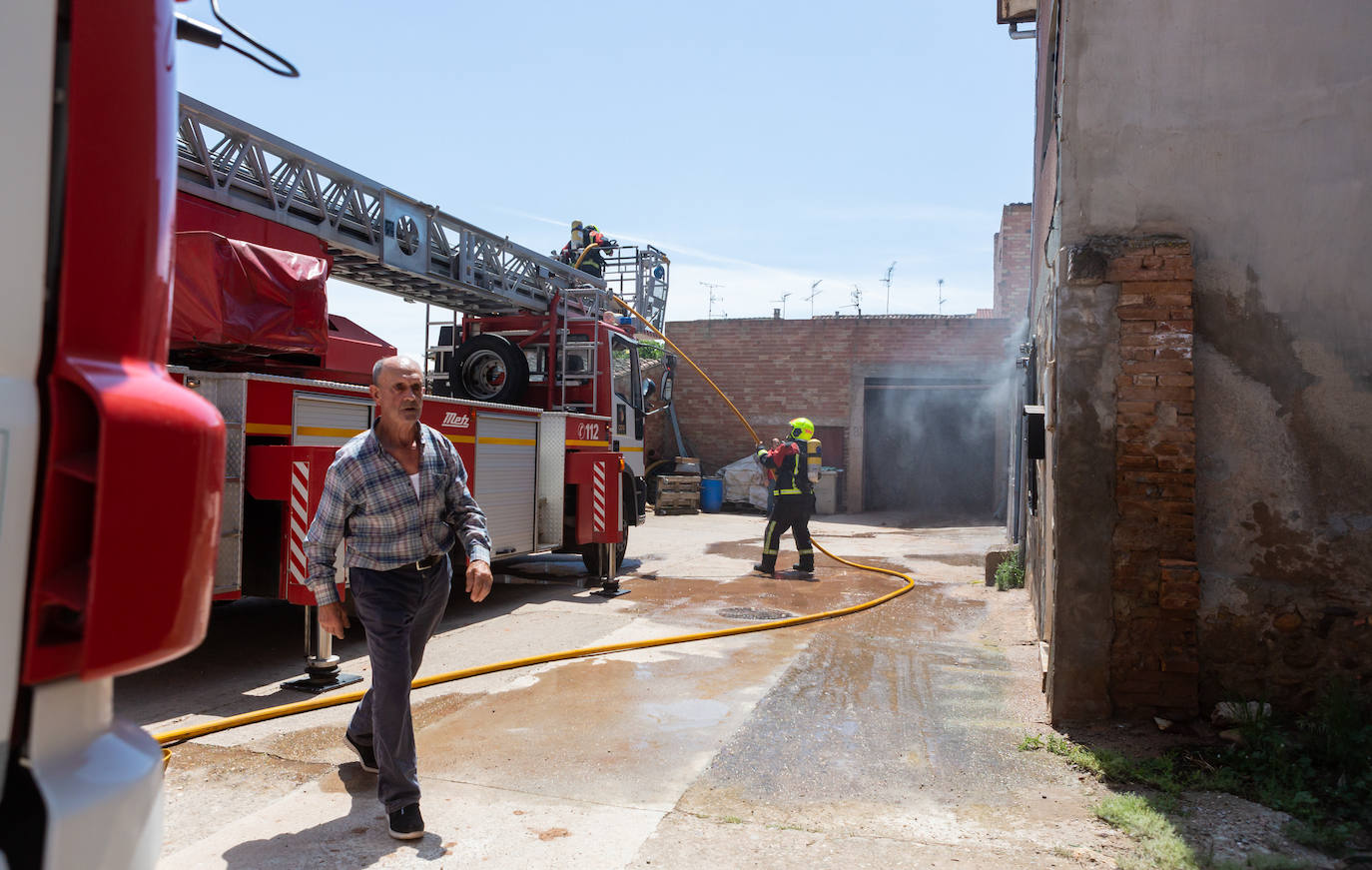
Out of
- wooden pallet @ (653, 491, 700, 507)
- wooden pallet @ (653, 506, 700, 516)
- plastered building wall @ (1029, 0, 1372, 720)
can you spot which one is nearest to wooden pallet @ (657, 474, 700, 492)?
wooden pallet @ (653, 491, 700, 507)

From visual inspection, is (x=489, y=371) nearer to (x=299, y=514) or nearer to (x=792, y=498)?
(x=792, y=498)

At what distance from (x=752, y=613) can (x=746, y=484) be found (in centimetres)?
1199

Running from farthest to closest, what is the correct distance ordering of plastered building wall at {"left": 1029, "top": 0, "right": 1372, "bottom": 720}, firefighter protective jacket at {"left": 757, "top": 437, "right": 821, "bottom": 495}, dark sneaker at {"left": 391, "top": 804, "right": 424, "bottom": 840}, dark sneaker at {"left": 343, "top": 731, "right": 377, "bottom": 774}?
1. firefighter protective jacket at {"left": 757, "top": 437, "right": 821, "bottom": 495}
2. plastered building wall at {"left": 1029, "top": 0, "right": 1372, "bottom": 720}
3. dark sneaker at {"left": 343, "top": 731, "right": 377, "bottom": 774}
4. dark sneaker at {"left": 391, "top": 804, "right": 424, "bottom": 840}

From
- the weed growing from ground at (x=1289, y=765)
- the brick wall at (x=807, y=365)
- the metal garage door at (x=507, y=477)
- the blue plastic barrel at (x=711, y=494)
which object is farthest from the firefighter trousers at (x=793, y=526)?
the brick wall at (x=807, y=365)

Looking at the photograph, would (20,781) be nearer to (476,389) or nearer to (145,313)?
(145,313)

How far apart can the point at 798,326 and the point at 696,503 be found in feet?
16.7

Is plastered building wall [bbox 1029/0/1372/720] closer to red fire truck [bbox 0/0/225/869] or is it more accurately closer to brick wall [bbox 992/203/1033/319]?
red fire truck [bbox 0/0/225/869]

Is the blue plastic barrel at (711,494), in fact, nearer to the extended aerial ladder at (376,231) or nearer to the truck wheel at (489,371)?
the extended aerial ladder at (376,231)

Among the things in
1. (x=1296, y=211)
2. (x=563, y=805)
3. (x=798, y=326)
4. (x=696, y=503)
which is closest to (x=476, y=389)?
(x=563, y=805)

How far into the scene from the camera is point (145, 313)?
133cm

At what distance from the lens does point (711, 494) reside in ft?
65.6

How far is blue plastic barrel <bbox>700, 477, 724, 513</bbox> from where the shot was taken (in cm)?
1997

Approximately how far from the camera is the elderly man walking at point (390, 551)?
11.2ft

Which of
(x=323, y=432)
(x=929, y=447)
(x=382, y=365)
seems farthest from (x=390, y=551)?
(x=929, y=447)
